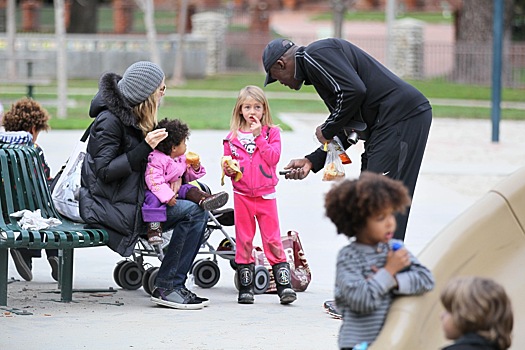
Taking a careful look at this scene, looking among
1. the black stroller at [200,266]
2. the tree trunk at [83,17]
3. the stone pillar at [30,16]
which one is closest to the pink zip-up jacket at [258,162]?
the black stroller at [200,266]

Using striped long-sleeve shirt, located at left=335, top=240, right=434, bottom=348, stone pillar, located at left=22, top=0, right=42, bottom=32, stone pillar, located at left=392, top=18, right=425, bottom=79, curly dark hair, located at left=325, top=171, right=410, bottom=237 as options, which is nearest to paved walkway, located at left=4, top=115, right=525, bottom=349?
striped long-sleeve shirt, located at left=335, top=240, right=434, bottom=348

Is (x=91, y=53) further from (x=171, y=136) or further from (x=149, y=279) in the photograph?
(x=171, y=136)

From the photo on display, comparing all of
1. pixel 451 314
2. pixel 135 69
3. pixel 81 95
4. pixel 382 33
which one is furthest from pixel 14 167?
pixel 382 33

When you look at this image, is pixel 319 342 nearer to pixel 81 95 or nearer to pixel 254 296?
pixel 254 296

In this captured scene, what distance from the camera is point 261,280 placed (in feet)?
25.2

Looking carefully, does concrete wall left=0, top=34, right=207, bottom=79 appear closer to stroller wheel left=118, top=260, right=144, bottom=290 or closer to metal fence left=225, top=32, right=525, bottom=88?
metal fence left=225, top=32, right=525, bottom=88

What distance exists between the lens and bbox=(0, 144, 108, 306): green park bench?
666cm

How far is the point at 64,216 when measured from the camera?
723cm

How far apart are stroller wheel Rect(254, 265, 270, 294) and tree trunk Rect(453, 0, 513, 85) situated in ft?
98.0

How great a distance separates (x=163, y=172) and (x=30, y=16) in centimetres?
4105

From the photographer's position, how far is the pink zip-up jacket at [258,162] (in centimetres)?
736

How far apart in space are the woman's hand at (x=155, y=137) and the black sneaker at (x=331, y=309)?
151 cm

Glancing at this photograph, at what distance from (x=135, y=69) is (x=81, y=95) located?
20961mm

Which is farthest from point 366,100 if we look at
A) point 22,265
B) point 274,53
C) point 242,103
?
point 22,265
